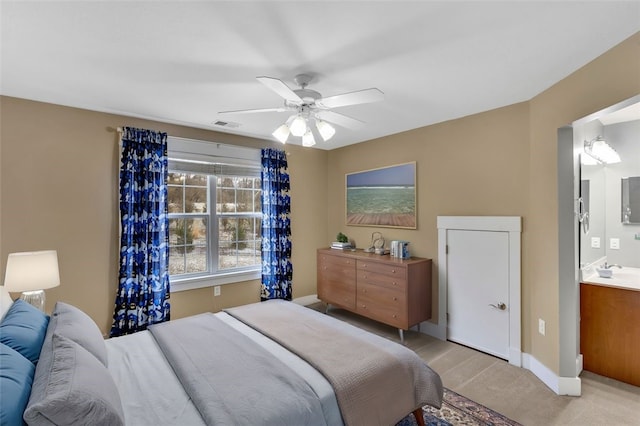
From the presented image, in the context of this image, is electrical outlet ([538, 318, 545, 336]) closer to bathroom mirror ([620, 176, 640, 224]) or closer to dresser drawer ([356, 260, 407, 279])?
dresser drawer ([356, 260, 407, 279])

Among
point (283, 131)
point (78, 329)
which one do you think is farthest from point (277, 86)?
point (78, 329)

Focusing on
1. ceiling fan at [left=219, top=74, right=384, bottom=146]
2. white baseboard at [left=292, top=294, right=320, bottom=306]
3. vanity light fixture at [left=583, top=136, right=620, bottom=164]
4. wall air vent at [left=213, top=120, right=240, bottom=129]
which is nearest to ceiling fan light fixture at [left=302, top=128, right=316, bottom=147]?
ceiling fan at [left=219, top=74, right=384, bottom=146]

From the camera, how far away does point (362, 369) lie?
174 cm

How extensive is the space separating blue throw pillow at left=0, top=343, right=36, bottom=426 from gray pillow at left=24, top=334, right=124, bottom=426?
0.03m

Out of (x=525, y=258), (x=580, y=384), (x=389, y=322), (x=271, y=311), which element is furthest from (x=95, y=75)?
(x=580, y=384)

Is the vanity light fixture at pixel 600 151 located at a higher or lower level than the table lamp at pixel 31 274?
higher

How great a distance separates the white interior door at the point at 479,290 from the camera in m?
3.03

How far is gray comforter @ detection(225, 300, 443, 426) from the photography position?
1635 millimetres

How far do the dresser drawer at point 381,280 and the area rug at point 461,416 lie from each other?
120 cm

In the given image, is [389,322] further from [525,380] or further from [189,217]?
[189,217]

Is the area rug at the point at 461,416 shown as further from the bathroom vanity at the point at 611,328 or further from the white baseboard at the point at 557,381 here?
the bathroom vanity at the point at 611,328

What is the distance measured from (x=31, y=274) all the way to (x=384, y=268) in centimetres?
316

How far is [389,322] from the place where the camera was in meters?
3.48

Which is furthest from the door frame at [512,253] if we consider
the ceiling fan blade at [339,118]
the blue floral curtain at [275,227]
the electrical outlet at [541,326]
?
the blue floral curtain at [275,227]
